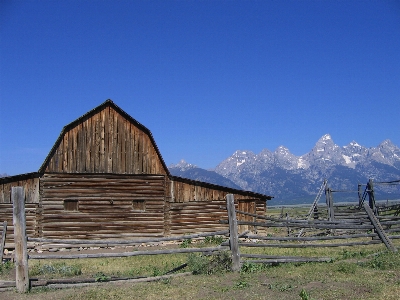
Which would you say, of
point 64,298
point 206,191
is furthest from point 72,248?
point 64,298

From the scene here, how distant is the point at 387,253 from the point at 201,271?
578cm

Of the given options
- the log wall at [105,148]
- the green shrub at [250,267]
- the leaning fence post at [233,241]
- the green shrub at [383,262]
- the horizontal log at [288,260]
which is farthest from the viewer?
the log wall at [105,148]

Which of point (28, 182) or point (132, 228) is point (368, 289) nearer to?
point (132, 228)

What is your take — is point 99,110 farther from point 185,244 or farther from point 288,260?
point 288,260

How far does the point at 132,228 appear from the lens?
22.9 meters

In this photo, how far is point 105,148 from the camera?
2239 cm

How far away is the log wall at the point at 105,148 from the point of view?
21844mm

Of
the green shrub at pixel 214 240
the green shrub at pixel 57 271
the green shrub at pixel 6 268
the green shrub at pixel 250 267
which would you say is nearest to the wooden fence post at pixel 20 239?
the green shrub at pixel 57 271

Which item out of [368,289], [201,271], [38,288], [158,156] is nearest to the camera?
[368,289]

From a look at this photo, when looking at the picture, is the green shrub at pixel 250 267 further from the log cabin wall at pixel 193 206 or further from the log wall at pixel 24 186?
the log wall at pixel 24 186

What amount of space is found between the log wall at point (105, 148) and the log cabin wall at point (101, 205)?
46 cm

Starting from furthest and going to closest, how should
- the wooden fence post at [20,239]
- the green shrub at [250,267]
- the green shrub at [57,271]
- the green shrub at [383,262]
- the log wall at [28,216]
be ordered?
the log wall at [28,216], the green shrub at [57,271], the green shrub at [250,267], the green shrub at [383,262], the wooden fence post at [20,239]

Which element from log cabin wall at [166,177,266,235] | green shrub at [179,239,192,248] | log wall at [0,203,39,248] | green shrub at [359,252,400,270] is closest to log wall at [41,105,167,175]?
log cabin wall at [166,177,266,235]

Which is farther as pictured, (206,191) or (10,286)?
(206,191)
